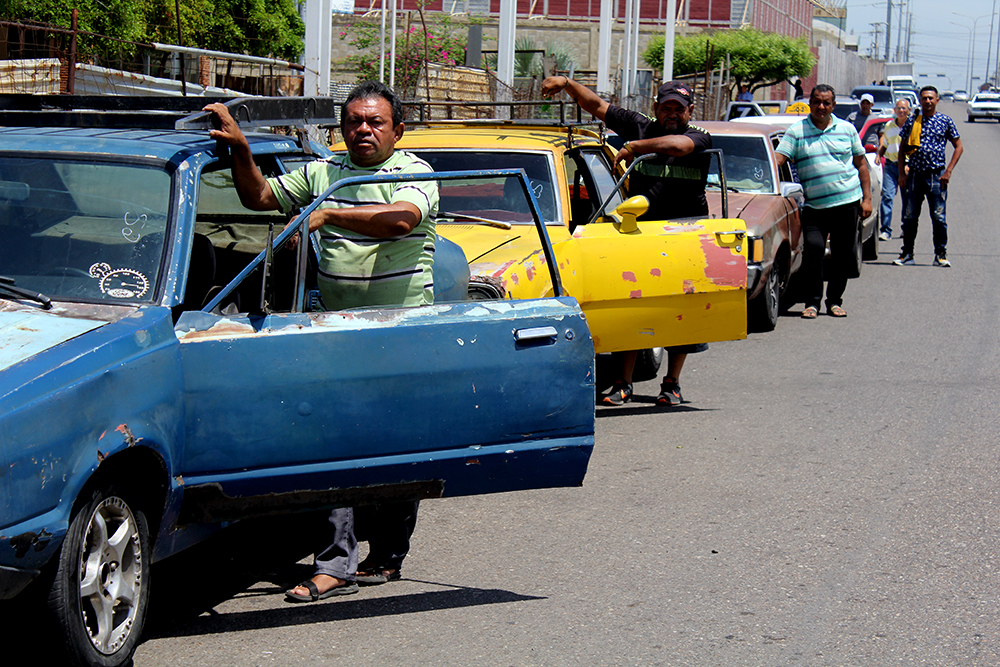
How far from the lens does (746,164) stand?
446 inches

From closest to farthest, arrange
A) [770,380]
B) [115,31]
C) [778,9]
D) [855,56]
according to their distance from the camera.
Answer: [770,380] → [115,31] → [778,9] → [855,56]

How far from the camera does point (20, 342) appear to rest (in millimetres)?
3361

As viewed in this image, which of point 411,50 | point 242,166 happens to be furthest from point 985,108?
point 242,166

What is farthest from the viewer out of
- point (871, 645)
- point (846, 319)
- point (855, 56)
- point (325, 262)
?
point (855, 56)

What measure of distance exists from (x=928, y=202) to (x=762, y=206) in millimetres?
5077

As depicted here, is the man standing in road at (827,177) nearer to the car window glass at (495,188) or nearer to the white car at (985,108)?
the car window glass at (495,188)

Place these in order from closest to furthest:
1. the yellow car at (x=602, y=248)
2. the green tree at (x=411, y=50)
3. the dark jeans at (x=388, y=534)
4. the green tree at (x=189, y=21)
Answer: the dark jeans at (x=388, y=534)
the yellow car at (x=602, y=248)
the green tree at (x=189, y=21)
the green tree at (x=411, y=50)

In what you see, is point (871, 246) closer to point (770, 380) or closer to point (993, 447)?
point (770, 380)

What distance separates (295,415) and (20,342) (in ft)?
2.80

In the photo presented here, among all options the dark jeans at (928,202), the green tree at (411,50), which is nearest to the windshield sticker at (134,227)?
the dark jeans at (928,202)

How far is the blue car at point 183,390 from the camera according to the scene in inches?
130

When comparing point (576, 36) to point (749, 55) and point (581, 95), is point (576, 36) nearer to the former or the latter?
point (749, 55)

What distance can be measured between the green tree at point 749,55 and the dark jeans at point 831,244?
35002 mm

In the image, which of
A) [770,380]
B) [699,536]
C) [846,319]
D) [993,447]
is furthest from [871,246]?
[699,536]
